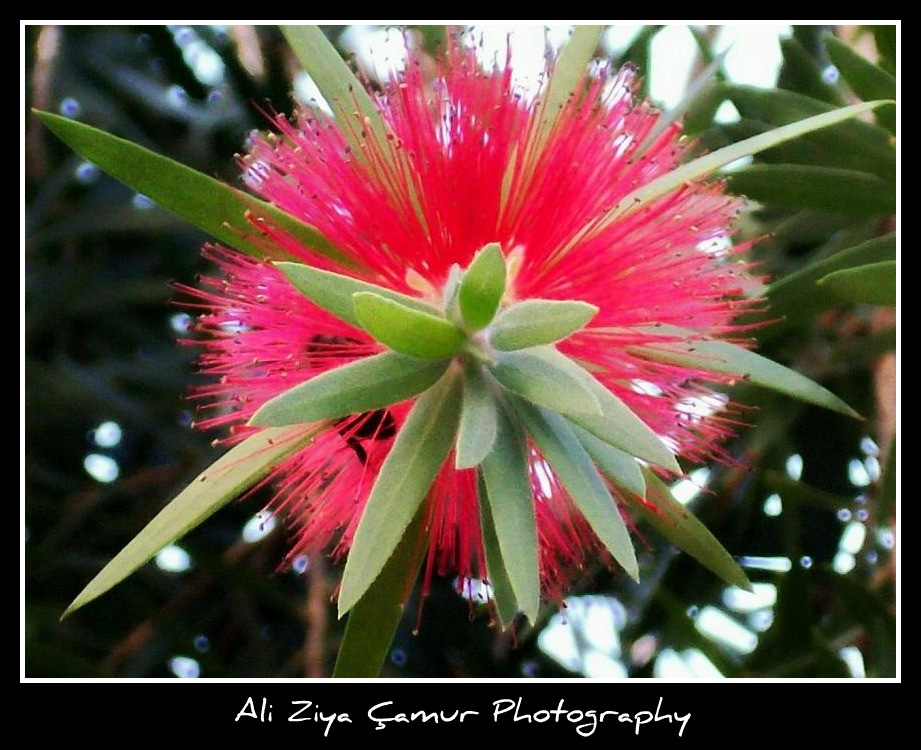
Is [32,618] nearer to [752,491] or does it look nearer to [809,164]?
[752,491]

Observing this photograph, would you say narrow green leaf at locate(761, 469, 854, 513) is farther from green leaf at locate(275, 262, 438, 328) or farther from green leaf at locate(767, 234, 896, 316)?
green leaf at locate(275, 262, 438, 328)

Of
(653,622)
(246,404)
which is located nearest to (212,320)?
(246,404)

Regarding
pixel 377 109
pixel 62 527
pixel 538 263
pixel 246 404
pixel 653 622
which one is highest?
pixel 377 109

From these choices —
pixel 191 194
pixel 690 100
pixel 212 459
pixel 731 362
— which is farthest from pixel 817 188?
pixel 212 459

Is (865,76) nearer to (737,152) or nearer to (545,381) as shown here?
(737,152)

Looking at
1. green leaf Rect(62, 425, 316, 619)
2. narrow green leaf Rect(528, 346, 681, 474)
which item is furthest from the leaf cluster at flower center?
green leaf Rect(62, 425, 316, 619)

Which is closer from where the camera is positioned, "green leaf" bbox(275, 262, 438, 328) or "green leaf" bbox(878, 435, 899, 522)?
"green leaf" bbox(275, 262, 438, 328)
